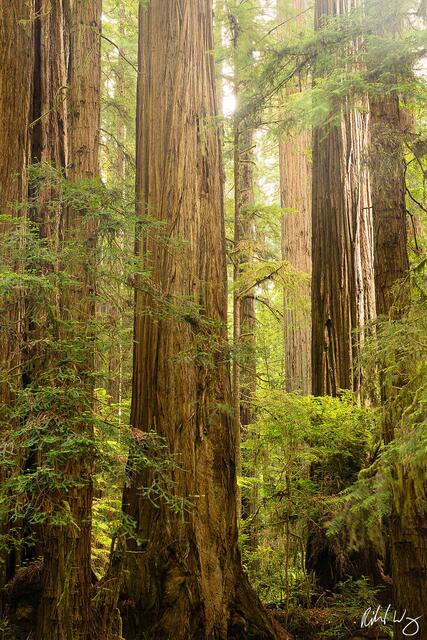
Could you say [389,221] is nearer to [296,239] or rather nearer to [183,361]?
[183,361]

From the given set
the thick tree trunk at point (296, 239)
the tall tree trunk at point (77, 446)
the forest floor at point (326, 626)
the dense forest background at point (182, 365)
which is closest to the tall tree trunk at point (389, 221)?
the dense forest background at point (182, 365)

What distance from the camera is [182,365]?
5.93 metres

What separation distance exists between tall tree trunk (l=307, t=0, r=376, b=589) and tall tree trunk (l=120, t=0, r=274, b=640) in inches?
94.8

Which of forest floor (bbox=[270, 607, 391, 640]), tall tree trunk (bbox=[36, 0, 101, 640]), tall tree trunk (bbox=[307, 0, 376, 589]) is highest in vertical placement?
tall tree trunk (bbox=[307, 0, 376, 589])

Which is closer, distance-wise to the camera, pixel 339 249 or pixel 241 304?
pixel 339 249

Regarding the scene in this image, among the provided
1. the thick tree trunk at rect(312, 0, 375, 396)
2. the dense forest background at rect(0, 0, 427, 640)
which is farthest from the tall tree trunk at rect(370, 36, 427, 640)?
the thick tree trunk at rect(312, 0, 375, 396)

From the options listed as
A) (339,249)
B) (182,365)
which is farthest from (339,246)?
(182,365)

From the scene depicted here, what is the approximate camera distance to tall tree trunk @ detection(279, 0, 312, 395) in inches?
509

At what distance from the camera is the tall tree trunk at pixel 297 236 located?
42.4 ft

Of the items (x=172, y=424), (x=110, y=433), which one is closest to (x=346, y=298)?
(x=172, y=424)

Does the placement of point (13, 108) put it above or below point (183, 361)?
above

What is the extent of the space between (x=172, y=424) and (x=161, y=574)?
124 centimetres

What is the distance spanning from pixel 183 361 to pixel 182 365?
52 cm
